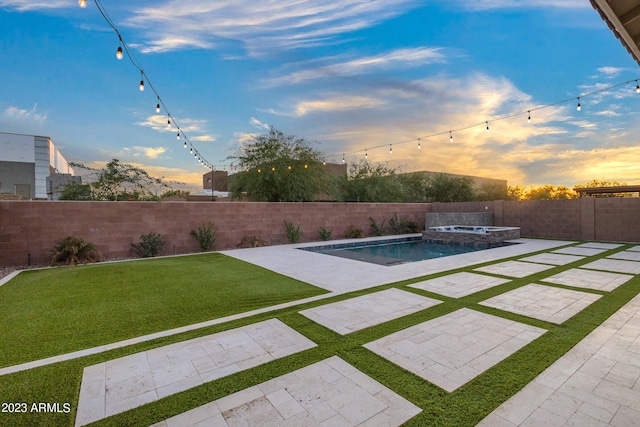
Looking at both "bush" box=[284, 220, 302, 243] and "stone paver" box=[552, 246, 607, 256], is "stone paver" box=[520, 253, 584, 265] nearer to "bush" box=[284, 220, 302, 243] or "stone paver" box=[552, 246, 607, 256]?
"stone paver" box=[552, 246, 607, 256]

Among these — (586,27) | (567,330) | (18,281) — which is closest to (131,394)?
(567,330)

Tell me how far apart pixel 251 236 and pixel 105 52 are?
6794 millimetres

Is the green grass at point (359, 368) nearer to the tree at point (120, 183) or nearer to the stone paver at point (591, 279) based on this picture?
the stone paver at point (591, 279)

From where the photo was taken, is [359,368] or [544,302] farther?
[544,302]

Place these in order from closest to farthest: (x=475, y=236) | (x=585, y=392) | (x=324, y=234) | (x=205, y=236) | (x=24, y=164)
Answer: (x=585, y=392), (x=205, y=236), (x=475, y=236), (x=324, y=234), (x=24, y=164)

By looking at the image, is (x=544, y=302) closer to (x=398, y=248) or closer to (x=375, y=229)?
(x=398, y=248)

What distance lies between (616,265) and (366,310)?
6.97m

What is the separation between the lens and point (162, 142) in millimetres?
13312

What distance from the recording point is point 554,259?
7684 mm

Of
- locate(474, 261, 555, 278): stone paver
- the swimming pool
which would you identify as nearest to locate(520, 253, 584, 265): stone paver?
locate(474, 261, 555, 278): stone paver

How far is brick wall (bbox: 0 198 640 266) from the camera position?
292 inches

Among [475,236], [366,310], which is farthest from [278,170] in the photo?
[366,310]

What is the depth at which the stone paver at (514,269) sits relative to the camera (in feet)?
19.9

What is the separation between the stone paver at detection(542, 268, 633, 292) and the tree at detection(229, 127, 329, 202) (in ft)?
36.5
